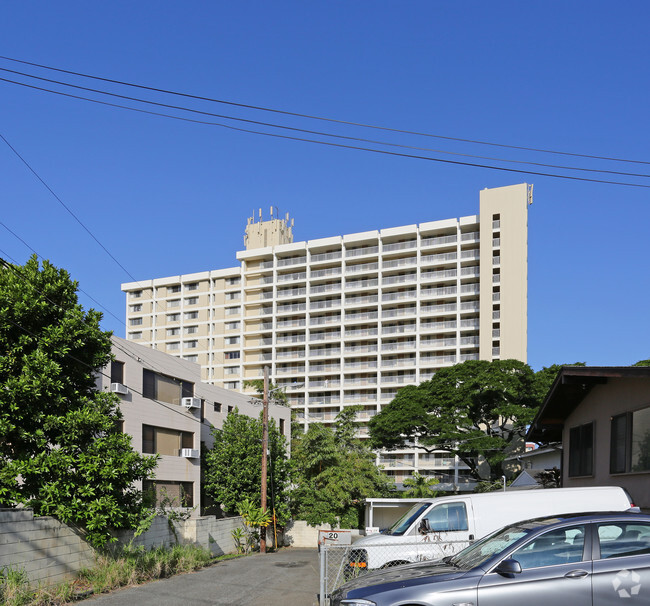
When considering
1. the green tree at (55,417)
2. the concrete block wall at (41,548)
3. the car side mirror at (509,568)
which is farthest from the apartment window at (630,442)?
the concrete block wall at (41,548)

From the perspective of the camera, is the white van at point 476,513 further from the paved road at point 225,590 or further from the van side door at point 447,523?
the paved road at point 225,590

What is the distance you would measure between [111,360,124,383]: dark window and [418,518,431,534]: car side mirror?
20.4 metres

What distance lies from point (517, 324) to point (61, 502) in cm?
5964

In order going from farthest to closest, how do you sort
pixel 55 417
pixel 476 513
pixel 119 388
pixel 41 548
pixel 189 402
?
1. pixel 189 402
2. pixel 119 388
3. pixel 55 417
4. pixel 41 548
5. pixel 476 513

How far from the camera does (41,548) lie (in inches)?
584

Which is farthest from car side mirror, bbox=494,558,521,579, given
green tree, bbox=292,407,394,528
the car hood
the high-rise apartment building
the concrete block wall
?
the high-rise apartment building

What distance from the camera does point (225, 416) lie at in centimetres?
4347

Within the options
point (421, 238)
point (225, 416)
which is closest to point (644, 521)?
point (225, 416)

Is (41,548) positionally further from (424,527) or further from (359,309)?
(359,309)

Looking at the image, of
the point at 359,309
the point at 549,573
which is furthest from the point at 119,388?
the point at 359,309

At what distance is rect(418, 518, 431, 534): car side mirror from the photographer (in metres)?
13.4

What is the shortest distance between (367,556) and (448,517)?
176cm

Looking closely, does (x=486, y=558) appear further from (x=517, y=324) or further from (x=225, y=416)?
(x=517, y=324)

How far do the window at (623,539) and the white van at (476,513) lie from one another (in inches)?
213
